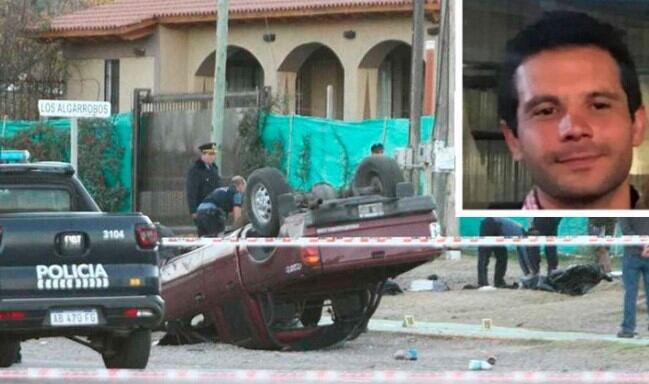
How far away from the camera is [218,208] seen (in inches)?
856

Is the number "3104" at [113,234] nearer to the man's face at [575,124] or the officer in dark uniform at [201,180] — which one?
the man's face at [575,124]

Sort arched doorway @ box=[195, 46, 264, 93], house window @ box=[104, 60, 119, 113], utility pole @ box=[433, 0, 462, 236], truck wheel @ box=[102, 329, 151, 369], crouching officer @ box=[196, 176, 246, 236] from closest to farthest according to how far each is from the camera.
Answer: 1. truck wheel @ box=[102, 329, 151, 369]
2. utility pole @ box=[433, 0, 462, 236]
3. crouching officer @ box=[196, 176, 246, 236]
4. arched doorway @ box=[195, 46, 264, 93]
5. house window @ box=[104, 60, 119, 113]

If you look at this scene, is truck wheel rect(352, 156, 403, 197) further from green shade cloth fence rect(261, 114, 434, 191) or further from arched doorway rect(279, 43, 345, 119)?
arched doorway rect(279, 43, 345, 119)

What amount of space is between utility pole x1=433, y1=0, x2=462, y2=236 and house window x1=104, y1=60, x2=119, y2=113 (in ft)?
57.9

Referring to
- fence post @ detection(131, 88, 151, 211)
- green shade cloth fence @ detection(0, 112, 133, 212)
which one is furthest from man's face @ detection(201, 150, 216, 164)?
green shade cloth fence @ detection(0, 112, 133, 212)

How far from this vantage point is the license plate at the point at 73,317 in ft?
42.5

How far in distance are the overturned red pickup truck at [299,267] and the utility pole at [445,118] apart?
3.87m

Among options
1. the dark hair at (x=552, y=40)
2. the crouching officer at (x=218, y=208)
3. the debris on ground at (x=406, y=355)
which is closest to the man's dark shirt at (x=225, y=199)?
the crouching officer at (x=218, y=208)

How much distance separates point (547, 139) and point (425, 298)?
5.77 m

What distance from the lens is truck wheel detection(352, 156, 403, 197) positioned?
1669cm

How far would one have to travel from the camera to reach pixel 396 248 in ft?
51.9

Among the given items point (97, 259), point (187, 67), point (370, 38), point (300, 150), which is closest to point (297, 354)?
point (97, 259)

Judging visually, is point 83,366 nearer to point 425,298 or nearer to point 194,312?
point 194,312

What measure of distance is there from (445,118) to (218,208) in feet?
11.8
